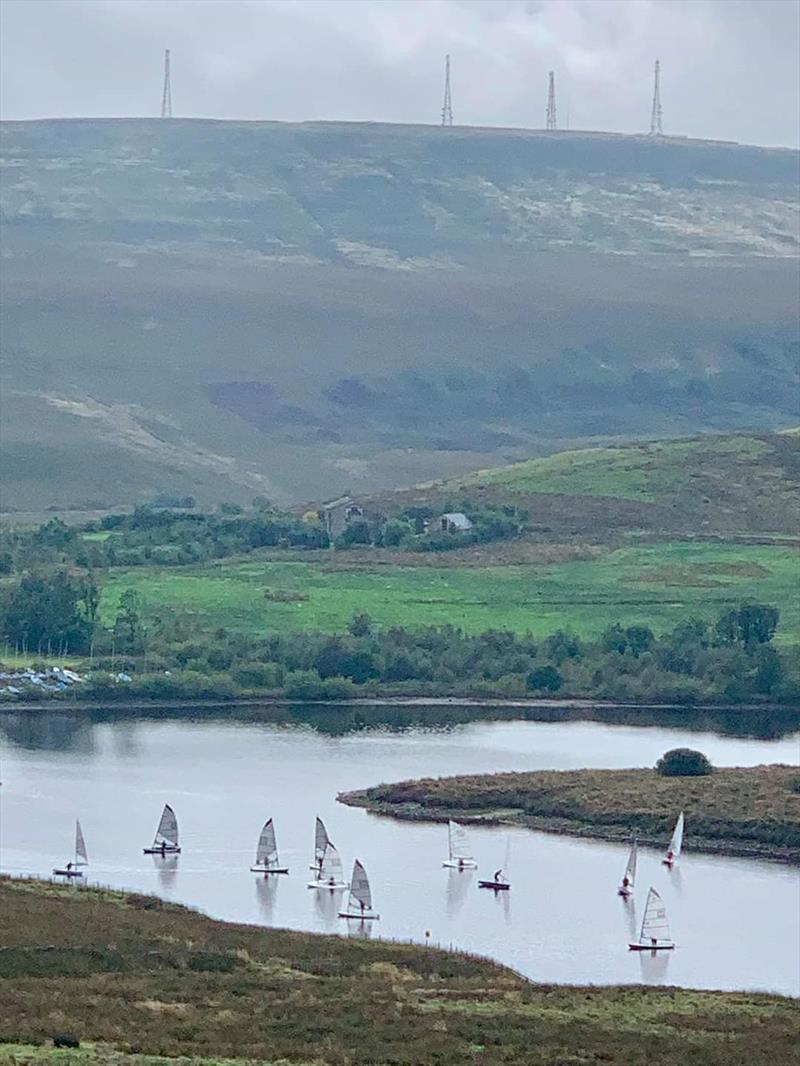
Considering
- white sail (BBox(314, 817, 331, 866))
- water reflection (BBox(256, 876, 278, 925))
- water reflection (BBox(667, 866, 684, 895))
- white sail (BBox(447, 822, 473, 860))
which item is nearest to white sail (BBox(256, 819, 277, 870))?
water reflection (BBox(256, 876, 278, 925))

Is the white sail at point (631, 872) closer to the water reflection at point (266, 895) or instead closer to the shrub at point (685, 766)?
the water reflection at point (266, 895)

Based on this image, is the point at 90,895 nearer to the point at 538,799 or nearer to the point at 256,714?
the point at 538,799

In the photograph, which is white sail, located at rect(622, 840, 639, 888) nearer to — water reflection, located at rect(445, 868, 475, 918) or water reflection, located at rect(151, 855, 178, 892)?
water reflection, located at rect(445, 868, 475, 918)

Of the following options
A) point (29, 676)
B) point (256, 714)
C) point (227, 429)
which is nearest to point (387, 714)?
point (256, 714)

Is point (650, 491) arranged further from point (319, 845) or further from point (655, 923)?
point (655, 923)

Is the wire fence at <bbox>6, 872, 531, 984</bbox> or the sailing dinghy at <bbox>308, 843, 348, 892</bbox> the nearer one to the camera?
the wire fence at <bbox>6, 872, 531, 984</bbox>

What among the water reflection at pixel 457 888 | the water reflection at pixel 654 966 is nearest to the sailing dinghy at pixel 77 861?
the water reflection at pixel 457 888

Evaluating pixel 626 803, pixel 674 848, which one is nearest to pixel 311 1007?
pixel 674 848
